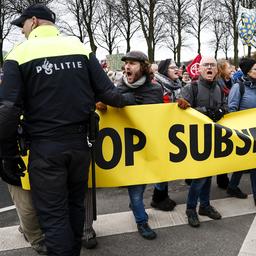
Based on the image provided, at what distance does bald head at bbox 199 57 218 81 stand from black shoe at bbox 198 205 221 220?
4.73 feet

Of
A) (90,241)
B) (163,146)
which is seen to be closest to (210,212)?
(163,146)

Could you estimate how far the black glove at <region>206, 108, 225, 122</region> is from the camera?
3.85 metres

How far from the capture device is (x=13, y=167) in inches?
107

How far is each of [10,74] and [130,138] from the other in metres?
1.52

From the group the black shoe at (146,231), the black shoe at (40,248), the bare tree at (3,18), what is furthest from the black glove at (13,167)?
the bare tree at (3,18)

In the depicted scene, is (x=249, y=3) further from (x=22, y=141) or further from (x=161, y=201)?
(x=22, y=141)

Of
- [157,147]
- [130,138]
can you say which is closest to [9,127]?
[130,138]

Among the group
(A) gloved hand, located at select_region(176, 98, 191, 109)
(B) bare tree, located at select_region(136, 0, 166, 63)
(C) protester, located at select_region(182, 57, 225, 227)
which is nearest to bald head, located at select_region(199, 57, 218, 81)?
(C) protester, located at select_region(182, 57, 225, 227)

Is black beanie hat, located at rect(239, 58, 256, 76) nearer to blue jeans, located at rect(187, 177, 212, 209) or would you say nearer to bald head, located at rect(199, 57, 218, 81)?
bald head, located at rect(199, 57, 218, 81)

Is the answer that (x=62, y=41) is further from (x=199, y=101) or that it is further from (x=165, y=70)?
(x=165, y=70)

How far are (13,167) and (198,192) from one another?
79.0 inches

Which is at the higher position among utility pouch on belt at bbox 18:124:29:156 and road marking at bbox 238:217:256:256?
utility pouch on belt at bbox 18:124:29:156

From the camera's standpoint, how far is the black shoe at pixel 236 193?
462cm

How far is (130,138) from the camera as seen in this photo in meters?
3.59
